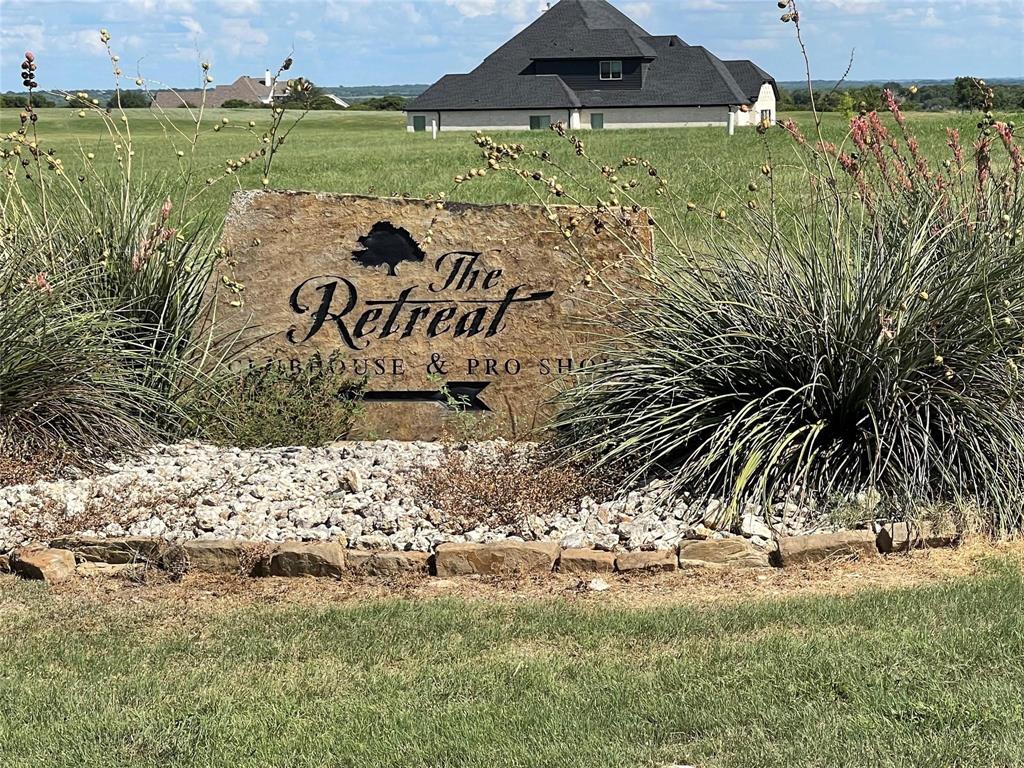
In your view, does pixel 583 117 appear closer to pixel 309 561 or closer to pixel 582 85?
pixel 582 85

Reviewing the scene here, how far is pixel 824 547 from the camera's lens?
5.93m

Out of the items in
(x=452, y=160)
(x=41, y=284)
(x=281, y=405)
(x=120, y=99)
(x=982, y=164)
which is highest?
(x=120, y=99)

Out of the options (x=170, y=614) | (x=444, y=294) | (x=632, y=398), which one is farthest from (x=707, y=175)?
(x=170, y=614)

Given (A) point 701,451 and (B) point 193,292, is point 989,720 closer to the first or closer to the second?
(A) point 701,451

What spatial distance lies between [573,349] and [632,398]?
1.28 metres

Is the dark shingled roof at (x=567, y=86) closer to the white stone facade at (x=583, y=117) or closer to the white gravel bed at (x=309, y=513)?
the white stone facade at (x=583, y=117)

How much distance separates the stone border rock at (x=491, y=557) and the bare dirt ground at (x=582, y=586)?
0.06 meters

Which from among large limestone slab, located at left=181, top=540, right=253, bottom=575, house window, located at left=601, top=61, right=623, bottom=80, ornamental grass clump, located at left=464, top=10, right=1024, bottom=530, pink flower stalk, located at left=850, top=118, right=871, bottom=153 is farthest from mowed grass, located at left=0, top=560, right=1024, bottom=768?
house window, located at left=601, top=61, right=623, bottom=80

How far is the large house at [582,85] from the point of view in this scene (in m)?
60.8

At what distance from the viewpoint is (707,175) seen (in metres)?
18.3

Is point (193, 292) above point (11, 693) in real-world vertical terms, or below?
above

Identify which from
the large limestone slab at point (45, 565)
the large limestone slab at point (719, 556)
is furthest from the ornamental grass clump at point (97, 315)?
the large limestone slab at point (719, 556)

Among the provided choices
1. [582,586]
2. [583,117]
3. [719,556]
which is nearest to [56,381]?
[582,586]

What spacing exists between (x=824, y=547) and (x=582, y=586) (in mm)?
1130
